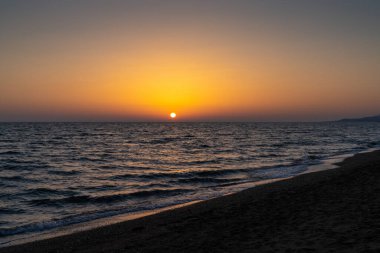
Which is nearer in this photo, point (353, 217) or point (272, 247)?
point (272, 247)

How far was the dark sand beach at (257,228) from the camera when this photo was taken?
778 cm

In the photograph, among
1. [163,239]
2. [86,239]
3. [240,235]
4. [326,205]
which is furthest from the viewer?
[326,205]

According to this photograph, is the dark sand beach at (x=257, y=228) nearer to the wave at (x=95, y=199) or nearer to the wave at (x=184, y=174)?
the wave at (x=95, y=199)

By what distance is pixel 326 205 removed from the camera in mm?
11328

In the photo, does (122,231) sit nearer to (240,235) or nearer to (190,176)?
(240,235)

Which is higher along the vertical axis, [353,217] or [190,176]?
[353,217]

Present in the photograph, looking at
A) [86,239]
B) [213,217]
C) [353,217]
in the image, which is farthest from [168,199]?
[353,217]

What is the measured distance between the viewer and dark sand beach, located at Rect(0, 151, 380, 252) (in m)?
7.78

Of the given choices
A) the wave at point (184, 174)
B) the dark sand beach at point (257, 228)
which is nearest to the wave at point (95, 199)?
the dark sand beach at point (257, 228)

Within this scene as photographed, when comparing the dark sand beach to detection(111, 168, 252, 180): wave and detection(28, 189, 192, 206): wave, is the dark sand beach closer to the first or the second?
detection(28, 189, 192, 206): wave

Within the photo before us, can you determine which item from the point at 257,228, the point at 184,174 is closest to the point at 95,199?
the point at 184,174

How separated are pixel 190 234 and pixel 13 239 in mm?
6526

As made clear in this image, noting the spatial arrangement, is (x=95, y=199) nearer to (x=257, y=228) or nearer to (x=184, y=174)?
(x=184, y=174)

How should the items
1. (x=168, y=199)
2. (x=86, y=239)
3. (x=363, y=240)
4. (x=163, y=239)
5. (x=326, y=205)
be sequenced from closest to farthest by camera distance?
(x=363, y=240)
(x=163, y=239)
(x=86, y=239)
(x=326, y=205)
(x=168, y=199)
